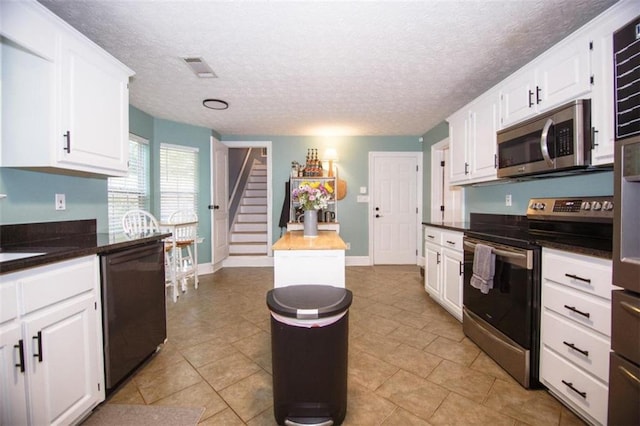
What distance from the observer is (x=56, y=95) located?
1.55m

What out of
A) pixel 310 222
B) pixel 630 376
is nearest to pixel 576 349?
pixel 630 376

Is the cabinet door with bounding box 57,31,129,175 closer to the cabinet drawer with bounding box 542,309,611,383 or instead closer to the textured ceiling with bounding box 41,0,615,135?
the textured ceiling with bounding box 41,0,615,135

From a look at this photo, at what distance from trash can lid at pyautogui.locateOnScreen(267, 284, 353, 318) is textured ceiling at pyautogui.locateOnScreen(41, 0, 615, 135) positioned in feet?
5.74

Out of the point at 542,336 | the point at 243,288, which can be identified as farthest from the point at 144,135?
the point at 542,336

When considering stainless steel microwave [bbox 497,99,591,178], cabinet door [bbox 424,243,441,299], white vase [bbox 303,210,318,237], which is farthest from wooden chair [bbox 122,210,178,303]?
stainless steel microwave [bbox 497,99,591,178]

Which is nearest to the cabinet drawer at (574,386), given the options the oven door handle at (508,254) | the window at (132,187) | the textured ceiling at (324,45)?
the oven door handle at (508,254)

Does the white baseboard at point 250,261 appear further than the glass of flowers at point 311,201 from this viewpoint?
Yes

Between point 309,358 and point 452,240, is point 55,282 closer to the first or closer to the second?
point 309,358

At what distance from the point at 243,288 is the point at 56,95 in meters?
2.80

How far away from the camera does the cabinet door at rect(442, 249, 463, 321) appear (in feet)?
8.26

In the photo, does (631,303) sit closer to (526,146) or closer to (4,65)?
(526,146)

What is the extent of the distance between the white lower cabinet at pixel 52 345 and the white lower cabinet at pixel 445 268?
2750 millimetres

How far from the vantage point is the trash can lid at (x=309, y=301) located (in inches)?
49.7

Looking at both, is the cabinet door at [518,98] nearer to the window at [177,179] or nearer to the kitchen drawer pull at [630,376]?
the kitchen drawer pull at [630,376]
